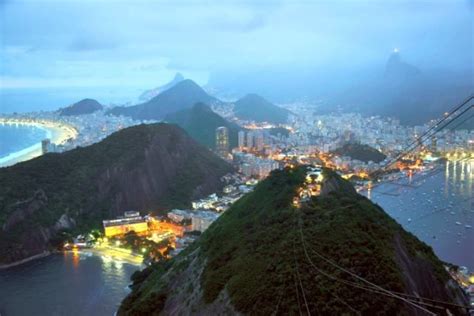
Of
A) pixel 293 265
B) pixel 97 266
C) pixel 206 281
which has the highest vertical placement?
pixel 293 265

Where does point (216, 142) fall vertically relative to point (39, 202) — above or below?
above

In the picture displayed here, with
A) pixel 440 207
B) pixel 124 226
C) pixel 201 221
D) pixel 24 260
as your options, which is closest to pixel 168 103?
pixel 124 226

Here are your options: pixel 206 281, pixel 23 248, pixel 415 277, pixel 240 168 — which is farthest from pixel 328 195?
pixel 240 168

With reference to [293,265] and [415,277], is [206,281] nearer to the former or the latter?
[293,265]

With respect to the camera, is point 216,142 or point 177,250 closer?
point 177,250

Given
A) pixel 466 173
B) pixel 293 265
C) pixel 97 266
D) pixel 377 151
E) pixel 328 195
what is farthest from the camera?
pixel 377 151

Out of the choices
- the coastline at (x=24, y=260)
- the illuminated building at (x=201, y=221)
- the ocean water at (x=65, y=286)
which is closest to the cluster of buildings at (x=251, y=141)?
the illuminated building at (x=201, y=221)

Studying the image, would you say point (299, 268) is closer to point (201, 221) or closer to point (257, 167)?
point (201, 221)
